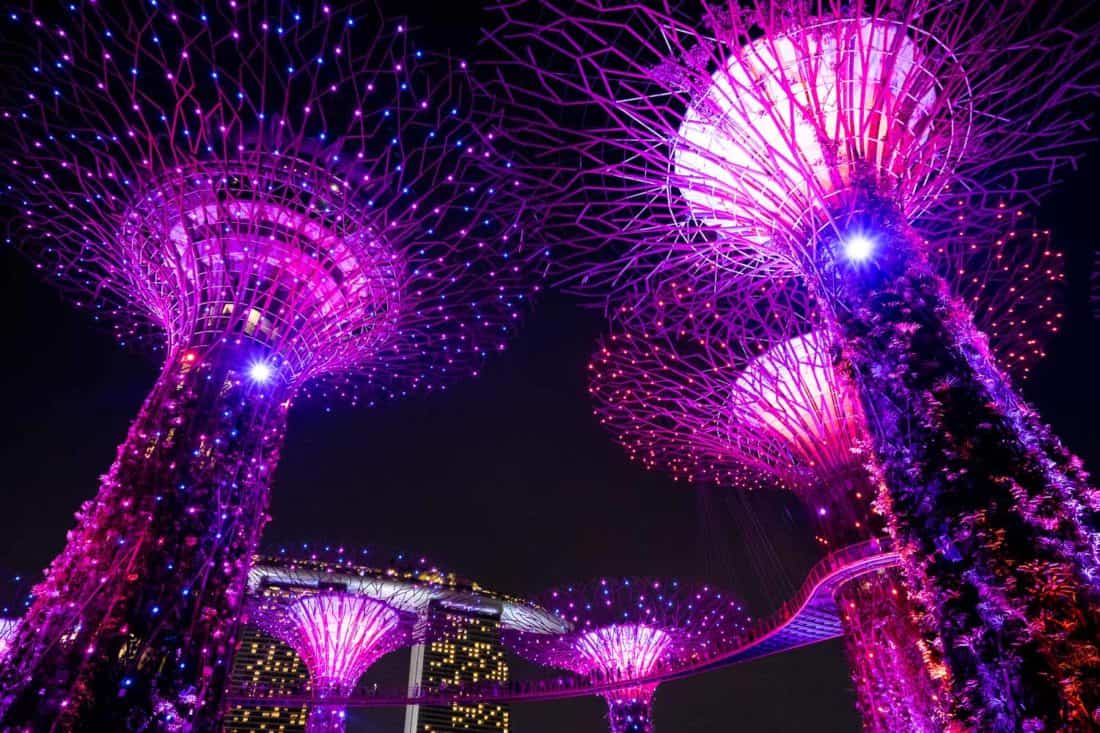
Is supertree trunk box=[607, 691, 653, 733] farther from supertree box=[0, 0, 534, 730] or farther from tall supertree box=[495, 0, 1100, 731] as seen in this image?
tall supertree box=[495, 0, 1100, 731]

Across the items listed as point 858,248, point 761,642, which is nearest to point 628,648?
point 761,642

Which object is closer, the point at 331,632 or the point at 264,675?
the point at 331,632

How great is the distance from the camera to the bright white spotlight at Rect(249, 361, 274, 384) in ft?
35.5

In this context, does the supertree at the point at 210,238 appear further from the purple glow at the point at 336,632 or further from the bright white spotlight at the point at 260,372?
the purple glow at the point at 336,632

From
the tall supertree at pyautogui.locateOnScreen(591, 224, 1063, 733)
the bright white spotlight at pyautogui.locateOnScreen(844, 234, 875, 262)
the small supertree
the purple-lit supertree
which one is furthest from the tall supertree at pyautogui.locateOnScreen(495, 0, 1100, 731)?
the small supertree

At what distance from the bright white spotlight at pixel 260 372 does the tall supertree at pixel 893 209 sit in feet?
17.0

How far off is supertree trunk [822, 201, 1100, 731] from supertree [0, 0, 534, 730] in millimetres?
6399

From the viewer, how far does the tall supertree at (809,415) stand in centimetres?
1290

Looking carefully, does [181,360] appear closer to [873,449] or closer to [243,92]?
[243,92]

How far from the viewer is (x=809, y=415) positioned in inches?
580

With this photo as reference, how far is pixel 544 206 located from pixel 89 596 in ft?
26.2

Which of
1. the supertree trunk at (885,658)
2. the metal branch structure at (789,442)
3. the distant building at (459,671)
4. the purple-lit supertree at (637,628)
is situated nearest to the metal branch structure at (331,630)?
the purple-lit supertree at (637,628)

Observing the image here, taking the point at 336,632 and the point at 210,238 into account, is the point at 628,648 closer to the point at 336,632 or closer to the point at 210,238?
the point at 336,632

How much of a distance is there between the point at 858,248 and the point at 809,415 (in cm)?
841
